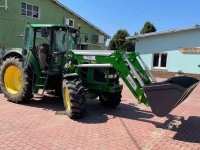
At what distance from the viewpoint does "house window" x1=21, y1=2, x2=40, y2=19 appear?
17484 millimetres

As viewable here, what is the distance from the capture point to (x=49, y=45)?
23.3 ft

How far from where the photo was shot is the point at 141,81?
5.62 metres

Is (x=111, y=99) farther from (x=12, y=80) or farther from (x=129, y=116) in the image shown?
(x=12, y=80)

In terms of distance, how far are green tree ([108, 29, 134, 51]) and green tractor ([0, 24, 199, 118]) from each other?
29351mm

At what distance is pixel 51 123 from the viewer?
18.7 ft

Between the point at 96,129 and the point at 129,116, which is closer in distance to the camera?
the point at 96,129

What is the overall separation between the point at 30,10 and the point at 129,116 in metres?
14.3

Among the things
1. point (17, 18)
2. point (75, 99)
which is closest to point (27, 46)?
point (75, 99)

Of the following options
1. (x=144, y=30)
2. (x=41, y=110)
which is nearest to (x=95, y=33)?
(x=144, y=30)

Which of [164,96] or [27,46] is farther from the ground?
[27,46]

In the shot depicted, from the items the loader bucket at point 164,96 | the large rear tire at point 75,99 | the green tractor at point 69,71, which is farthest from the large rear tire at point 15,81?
the loader bucket at point 164,96

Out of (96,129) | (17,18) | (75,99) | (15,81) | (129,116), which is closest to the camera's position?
(96,129)

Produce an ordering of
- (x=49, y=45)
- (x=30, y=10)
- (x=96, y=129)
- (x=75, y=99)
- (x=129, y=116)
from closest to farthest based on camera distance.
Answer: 1. (x=96, y=129)
2. (x=75, y=99)
3. (x=129, y=116)
4. (x=49, y=45)
5. (x=30, y=10)

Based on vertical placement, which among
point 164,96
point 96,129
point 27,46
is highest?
point 27,46
